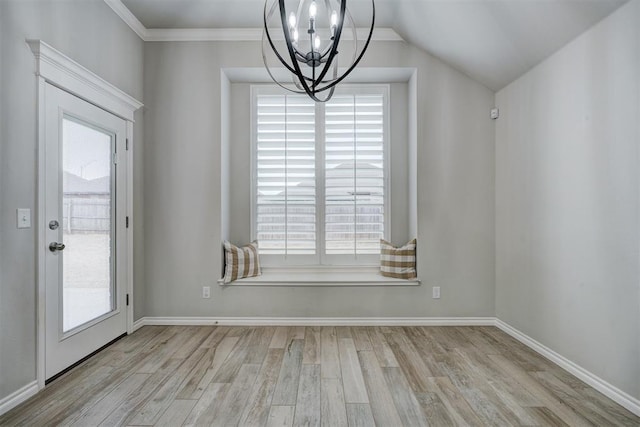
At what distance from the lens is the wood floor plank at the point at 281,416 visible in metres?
1.92

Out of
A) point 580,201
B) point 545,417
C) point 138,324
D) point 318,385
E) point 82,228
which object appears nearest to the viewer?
point 545,417

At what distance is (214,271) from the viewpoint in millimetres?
3602

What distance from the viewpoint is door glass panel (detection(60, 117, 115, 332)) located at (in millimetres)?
2533

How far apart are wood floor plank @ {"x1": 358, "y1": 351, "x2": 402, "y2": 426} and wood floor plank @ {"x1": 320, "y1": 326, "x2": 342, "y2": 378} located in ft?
0.63

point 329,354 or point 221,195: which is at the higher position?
point 221,195

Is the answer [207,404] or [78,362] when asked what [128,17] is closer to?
[78,362]

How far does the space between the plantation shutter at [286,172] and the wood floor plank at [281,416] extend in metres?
1.99

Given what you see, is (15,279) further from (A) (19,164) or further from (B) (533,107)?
(B) (533,107)

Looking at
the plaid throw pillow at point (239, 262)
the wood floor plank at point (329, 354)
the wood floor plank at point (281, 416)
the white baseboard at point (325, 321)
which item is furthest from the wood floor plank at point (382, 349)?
the plaid throw pillow at point (239, 262)

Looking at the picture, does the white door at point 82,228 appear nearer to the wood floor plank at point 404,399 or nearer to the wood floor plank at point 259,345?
the wood floor plank at point 259,345

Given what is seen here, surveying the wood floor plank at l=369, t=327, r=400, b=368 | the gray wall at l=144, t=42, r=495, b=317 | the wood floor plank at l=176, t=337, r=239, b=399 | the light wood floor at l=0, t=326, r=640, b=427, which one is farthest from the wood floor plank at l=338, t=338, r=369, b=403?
the wood floor plank at l=176, t=337, r=239, b=399

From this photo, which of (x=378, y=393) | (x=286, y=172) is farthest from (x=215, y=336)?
(x=286, y=172)

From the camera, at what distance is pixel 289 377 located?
2453 mm

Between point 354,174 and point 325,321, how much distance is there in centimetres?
158
